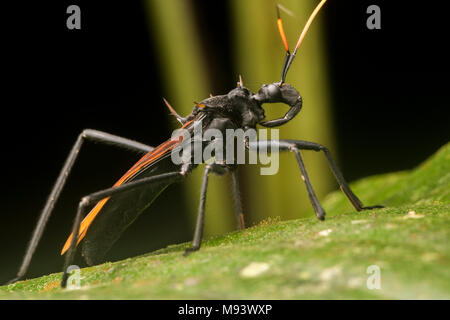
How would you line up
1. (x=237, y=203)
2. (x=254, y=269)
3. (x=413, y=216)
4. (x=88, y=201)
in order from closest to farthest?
(x=254, y=269) < (x=413, y=216) < (x=88, y=201) < (x=237, y=203)

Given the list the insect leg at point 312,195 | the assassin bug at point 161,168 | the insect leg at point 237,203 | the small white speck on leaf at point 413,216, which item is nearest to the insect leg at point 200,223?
the assassin bug at point 161,168

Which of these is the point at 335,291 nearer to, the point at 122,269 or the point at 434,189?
the point at 122,269

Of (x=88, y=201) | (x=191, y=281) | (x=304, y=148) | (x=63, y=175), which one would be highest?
(x=304, y=148)

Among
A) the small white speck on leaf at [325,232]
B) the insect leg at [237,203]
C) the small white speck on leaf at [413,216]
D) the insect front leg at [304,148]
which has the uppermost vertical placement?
the insect front leg at [304,148]

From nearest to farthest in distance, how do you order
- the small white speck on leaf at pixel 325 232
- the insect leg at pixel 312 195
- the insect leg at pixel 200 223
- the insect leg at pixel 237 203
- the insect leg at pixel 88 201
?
the small white speck on leaf at pixel 325 232, the insect leg at pixel 88 201, the insect leg at pixel 200 223, the insect leg at pixel 312 195, the insect leg at pixel 237 203

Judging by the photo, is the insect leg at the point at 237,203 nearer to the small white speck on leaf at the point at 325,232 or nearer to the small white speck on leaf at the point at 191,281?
the small white speck on leaf at the point at 325,232

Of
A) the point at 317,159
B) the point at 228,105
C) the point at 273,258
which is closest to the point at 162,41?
the point at 228,105

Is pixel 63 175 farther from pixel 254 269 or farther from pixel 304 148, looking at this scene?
pixel 254 269

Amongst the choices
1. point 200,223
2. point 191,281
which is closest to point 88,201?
point 200,223

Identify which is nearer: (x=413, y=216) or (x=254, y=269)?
(x=254, y=269)
